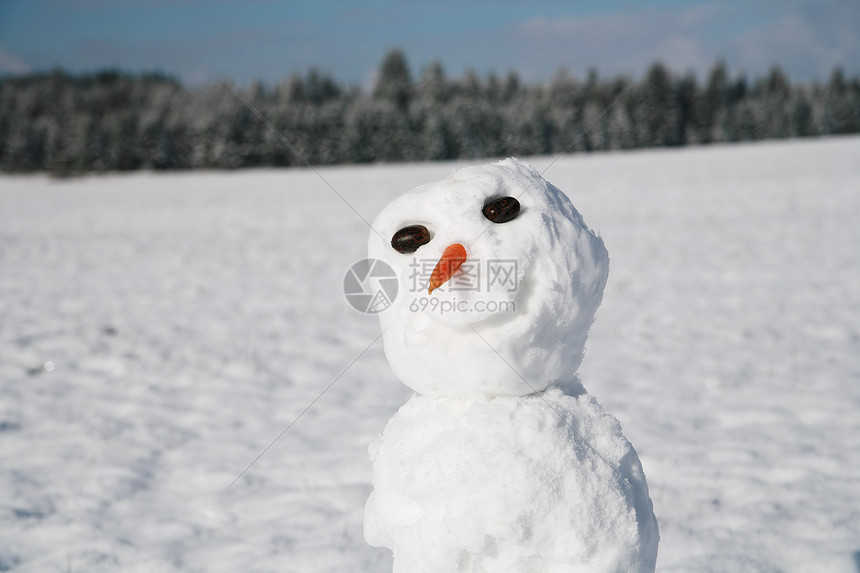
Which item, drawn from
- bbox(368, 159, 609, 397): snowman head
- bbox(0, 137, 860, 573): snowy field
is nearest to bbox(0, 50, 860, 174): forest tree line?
bbox(0, 137, 860, 573): snowy field

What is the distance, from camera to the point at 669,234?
10.2m

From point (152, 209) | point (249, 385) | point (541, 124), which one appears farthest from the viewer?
point (541, 124)

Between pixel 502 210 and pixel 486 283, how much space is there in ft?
0.71

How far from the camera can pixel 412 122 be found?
36156 millimetres

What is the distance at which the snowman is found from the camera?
5.09 ft

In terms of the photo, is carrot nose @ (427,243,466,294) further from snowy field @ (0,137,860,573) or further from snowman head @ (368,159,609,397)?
snowy field @ (0,137,860,573)

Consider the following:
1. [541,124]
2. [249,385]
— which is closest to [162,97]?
[541,124]

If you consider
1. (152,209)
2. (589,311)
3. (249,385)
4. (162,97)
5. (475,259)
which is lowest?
(162,97)

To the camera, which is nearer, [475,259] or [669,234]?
[475,259]

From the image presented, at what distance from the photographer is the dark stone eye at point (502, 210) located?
65.4 inches

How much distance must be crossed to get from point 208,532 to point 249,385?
5.89 feet

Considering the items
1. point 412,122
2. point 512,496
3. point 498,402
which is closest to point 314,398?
point 498,402

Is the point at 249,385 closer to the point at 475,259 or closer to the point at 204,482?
the point at 204,482

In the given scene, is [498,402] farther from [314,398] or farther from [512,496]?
[314,398]
